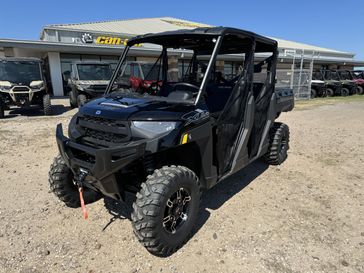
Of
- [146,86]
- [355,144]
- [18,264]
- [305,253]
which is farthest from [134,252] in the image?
[355,144]

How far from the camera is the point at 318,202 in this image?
3914 millimetres

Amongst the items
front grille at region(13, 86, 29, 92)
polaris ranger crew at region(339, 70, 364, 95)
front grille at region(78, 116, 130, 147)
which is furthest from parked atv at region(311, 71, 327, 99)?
front grille at region(78, 116, 130, 147)

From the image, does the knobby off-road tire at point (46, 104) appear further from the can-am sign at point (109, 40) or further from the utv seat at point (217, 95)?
the can-am sign at point (109, 40)

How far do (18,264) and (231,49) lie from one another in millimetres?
3748

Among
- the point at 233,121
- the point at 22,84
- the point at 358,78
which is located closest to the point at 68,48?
the point at 22,84

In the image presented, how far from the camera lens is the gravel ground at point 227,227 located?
2707 millimetres

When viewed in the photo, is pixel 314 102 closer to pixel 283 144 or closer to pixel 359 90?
pixel 359 90

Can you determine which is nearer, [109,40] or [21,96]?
[21,96]

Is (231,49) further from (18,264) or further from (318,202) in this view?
(18,264)

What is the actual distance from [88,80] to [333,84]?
17.0 m

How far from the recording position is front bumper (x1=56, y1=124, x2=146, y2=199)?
8.16 ft

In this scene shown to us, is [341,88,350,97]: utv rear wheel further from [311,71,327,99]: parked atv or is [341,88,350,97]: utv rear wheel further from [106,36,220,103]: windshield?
[106,36,220,103]: windshield

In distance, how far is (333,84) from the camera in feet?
67.7

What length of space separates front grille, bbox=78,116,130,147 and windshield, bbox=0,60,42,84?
9291 millimetres
